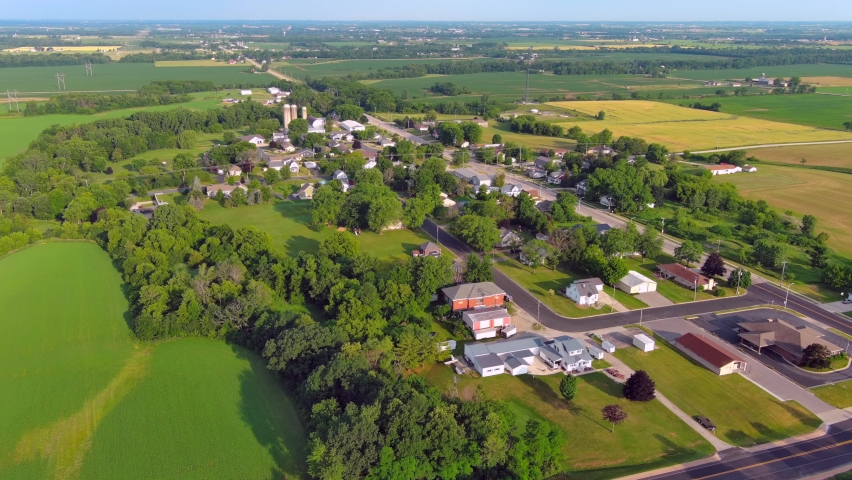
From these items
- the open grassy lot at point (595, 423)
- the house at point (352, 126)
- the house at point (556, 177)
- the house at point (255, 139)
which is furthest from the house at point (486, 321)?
the house at point (352, 126)

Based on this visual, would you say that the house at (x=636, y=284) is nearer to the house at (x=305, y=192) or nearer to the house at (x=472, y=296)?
the house at (x=472, y=296)

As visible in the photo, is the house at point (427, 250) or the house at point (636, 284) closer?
the house at point (636, 284)

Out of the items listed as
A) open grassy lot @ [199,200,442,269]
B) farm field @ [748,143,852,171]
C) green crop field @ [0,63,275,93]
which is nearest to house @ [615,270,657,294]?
open grassy lot @ [199,200,442,269]

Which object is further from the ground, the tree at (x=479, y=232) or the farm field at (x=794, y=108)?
the farm field at (x=794, y=108)

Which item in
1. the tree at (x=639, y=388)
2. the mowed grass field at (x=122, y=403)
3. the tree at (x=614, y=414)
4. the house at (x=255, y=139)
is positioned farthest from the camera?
the house at (x=255, y=139)

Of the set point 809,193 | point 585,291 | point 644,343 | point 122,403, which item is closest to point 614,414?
point 644,343

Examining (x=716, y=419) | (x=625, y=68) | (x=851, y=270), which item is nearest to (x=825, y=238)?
(x=851, y=270)
